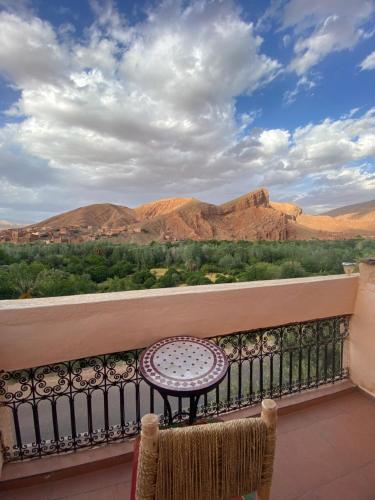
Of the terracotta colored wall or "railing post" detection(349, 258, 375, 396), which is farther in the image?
"railing post" detection(349, 258, 375, 396)

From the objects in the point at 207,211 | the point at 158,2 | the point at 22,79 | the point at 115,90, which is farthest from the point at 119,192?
the point at 207,211

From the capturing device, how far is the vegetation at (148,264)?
1221 cm

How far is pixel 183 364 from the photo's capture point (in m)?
1.63

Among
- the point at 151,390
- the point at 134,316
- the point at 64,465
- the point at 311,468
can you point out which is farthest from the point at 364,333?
the point at 64,465

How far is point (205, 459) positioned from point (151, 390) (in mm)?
1172

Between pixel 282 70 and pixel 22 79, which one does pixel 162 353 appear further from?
pixel 282 70

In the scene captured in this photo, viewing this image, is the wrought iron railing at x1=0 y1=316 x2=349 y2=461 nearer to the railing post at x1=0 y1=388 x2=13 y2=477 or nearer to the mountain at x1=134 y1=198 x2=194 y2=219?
the railing post at x1=0 y1=388 x2=13 y2=477

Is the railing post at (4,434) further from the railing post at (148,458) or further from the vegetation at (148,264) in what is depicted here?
the vegetation at (148,264)

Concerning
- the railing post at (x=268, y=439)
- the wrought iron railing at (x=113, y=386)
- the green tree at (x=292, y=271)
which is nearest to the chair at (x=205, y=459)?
the railing post at (x=268, y=439)

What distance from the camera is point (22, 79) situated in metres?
4.19

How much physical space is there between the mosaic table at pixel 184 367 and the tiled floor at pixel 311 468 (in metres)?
0.60

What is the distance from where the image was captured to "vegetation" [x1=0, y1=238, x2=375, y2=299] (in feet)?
40.1

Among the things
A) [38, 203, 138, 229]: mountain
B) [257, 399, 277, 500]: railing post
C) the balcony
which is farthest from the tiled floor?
[38, 203, 138, 229]: mountain

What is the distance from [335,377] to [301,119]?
6385 mm
